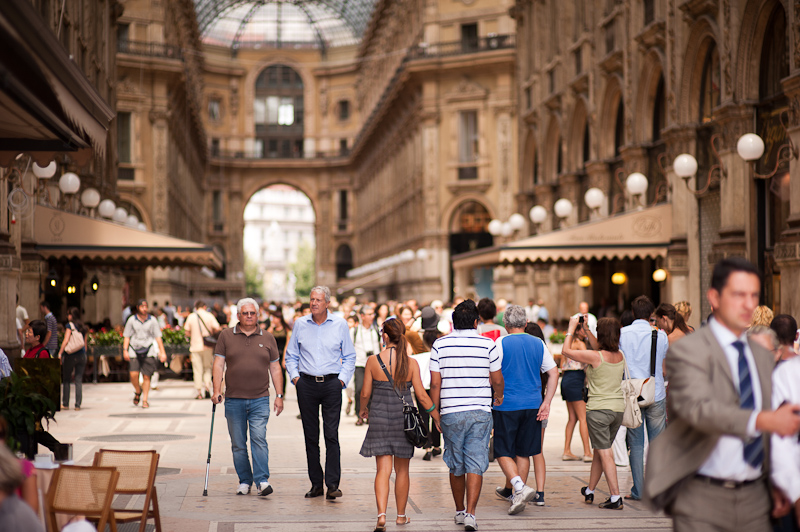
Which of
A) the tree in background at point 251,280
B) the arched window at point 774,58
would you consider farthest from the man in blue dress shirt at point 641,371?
the tree in background at point 251,280

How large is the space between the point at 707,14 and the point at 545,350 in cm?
1299

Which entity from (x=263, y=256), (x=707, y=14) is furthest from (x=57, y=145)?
(x=263, y=256)

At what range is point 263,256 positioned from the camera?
135 metres

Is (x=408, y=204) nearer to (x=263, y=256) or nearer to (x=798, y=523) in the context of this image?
(x=798, y=523)

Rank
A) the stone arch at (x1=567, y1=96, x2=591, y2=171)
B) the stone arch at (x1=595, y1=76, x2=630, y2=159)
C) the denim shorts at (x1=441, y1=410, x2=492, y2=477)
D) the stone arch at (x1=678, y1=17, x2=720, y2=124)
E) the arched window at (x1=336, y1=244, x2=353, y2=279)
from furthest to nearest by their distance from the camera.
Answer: the arched window at (x1=336, y1=244, x2=353, y2=279) < the stone arch at (x1=567, y1=96, x2=591, y2=171) < the stone arch at (x1=595, y1=76, x2=630, y2=159) < the stone arch at (x1=678, y1=17, x2=720, y2=124) < the denim shorts at (x1=441, y1=410, x2=492, y2=477)

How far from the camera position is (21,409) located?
7.80 meters

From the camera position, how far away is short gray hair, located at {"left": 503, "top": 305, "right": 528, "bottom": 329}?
967 centimetres

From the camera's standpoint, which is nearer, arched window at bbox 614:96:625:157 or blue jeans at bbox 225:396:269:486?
blue jeans at bbox 225:396:269:486

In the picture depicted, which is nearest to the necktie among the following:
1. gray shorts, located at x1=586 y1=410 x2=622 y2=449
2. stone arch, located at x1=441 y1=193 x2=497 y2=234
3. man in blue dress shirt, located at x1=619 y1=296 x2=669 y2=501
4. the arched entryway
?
gray shorts, located at x1=586 y1=410 x2=622 y2=449

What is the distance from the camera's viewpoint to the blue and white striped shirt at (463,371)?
8.62 meters

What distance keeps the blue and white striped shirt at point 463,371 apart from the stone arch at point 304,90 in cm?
8421

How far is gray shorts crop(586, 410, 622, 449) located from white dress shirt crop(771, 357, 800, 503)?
4717mm

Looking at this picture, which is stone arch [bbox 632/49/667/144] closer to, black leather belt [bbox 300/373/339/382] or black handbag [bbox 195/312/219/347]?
black handbag [bbox 195/312/219/347]

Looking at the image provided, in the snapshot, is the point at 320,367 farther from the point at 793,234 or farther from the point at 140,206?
the point at 140,206
